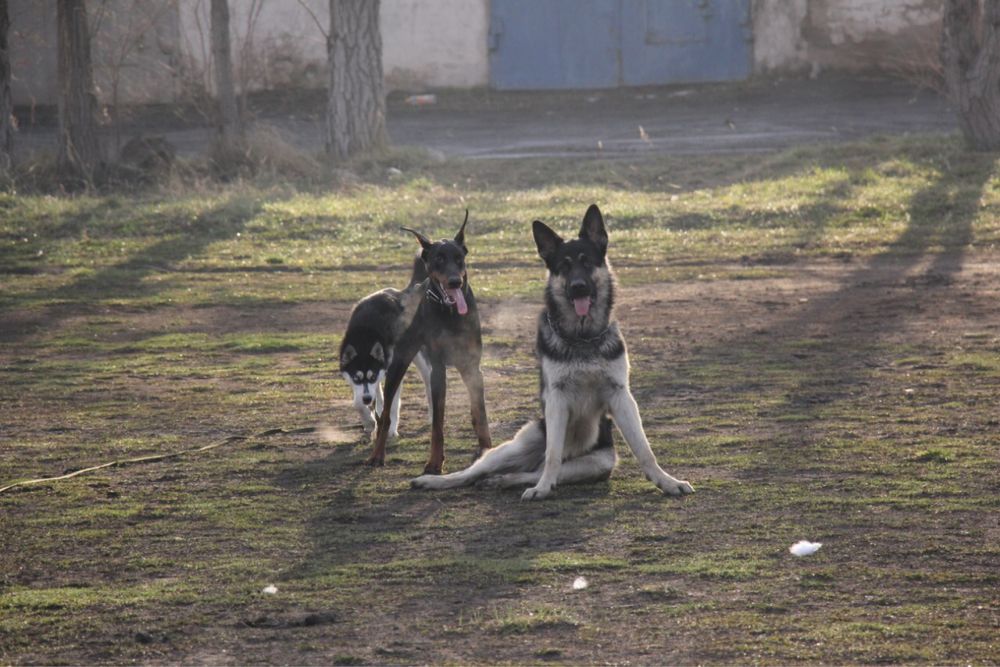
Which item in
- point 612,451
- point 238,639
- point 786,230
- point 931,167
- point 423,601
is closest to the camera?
point 238,639

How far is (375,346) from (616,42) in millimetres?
20902

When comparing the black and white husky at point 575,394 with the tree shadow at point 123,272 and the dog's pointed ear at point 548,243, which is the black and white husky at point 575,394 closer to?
the dog's pointed ear at point 548,243

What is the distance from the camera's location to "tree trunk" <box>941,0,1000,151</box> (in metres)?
17.7

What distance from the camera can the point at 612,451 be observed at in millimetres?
7023


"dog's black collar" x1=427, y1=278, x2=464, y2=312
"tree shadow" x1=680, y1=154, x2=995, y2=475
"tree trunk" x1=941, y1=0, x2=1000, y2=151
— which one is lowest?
"tree shadow" x1=680, y1=154, x2=995, y2=475

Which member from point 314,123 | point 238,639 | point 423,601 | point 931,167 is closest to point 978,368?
point 423,601

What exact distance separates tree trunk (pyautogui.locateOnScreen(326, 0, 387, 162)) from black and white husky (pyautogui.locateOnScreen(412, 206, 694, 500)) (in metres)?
13.8

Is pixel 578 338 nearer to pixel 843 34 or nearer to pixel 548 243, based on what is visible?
pixel 548 243

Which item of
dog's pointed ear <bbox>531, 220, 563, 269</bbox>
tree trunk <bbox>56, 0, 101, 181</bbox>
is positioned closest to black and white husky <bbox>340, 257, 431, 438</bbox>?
dog's pointed ear <bbox>531, 220, 563, 269</bbox>

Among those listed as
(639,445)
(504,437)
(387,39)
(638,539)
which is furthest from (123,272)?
(387,39)

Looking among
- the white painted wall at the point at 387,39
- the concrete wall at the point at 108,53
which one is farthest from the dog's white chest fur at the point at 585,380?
the white painted wall at the point at 387,39

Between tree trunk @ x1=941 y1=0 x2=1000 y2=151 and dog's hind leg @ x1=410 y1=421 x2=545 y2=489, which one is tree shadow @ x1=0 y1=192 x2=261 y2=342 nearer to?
dog's hind leg @ x1=410 y1=421 x2=545 y2=489

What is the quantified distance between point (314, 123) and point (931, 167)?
1223 cm

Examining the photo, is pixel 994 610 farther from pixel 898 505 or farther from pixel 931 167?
Answer: pixel 931 167
